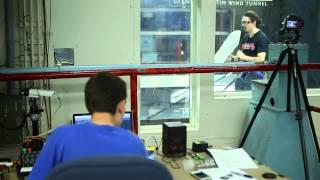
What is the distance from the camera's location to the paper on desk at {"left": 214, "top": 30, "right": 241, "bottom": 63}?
4.13 meters

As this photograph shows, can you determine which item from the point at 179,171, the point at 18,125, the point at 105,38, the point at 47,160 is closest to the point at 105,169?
the point at 47,160

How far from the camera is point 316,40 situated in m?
4.60

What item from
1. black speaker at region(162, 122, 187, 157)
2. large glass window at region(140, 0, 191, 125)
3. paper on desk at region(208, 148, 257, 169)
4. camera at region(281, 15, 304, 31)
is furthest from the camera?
large glass window at region(140, 0, 191, 125)

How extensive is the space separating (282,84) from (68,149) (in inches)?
98.9

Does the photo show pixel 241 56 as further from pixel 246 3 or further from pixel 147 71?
pixel 147 71

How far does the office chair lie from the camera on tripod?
2551 millimetres

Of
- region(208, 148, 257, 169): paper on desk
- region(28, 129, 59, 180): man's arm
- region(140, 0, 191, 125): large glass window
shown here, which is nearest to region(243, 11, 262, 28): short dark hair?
region(140, 0, 191, 125): large glass window

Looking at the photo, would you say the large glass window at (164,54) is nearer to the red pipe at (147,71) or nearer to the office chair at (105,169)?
the red pipe at (147,71)

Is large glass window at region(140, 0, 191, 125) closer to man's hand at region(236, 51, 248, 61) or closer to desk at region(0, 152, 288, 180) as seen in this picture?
man's hand at region(236, 51, 248, 61)

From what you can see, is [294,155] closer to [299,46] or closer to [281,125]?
[281,125]

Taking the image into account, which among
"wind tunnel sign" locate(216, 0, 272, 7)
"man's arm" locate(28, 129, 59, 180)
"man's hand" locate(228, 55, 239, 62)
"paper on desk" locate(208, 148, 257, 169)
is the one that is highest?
"wind tunnel sign" locate(216, 0, 272, 7)

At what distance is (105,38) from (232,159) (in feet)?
5.32

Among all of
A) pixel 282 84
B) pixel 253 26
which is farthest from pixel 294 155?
pixel 253 26

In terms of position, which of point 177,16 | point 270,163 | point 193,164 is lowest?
Answer: point 270,163
